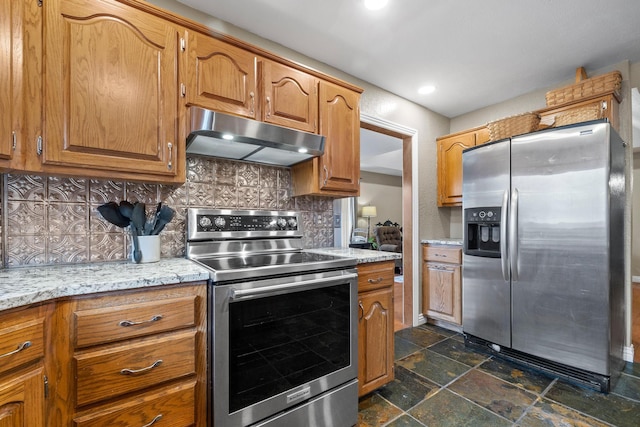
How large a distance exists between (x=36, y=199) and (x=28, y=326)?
31.1 inches

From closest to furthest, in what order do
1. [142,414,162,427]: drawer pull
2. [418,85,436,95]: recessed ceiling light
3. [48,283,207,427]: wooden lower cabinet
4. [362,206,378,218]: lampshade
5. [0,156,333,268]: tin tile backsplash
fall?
1. [48,283,207,427]: wooden lower cabinet
2. [142,414,162,427]: drawer pull
3. [0,156,333,268]: tin tile backsplash
4. [418,85,436,95]: recessed ceiling light
5. [362,206,378,218]: lampshade

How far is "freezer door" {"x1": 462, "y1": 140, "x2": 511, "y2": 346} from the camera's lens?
2.31 metres

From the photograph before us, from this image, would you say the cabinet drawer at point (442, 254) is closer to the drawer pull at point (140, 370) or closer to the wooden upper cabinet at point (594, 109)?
the wooden upper cabinet at point (594, 109)

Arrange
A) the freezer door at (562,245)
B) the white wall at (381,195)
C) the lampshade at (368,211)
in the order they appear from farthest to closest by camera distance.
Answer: the white wall at (381,195), the lampshade at (368,211), the freezer door at (562,245)

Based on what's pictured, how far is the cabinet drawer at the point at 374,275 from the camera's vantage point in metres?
1.78

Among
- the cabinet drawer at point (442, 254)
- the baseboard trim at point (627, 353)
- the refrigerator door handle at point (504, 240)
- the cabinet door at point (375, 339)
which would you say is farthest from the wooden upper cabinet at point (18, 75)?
the baseboard trim at point (627, 353)

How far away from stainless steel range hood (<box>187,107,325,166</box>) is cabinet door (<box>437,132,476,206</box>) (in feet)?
6.52

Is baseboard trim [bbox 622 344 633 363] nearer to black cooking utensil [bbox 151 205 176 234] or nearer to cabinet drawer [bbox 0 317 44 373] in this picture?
black cooking utensil [bbox 151 205 176 234]

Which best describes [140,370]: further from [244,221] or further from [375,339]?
[375,339]

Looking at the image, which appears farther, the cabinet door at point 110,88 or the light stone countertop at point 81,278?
the cabinet door at point 110,88

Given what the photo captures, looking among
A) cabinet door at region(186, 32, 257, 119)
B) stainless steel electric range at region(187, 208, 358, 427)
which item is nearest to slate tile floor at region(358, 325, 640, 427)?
stainless steel electric range at region(187, 208, 358, 427)

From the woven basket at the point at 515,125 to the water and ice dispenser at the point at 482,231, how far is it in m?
0.65

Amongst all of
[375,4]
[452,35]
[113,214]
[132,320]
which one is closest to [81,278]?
[132,320]

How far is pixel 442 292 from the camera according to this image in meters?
2.98
